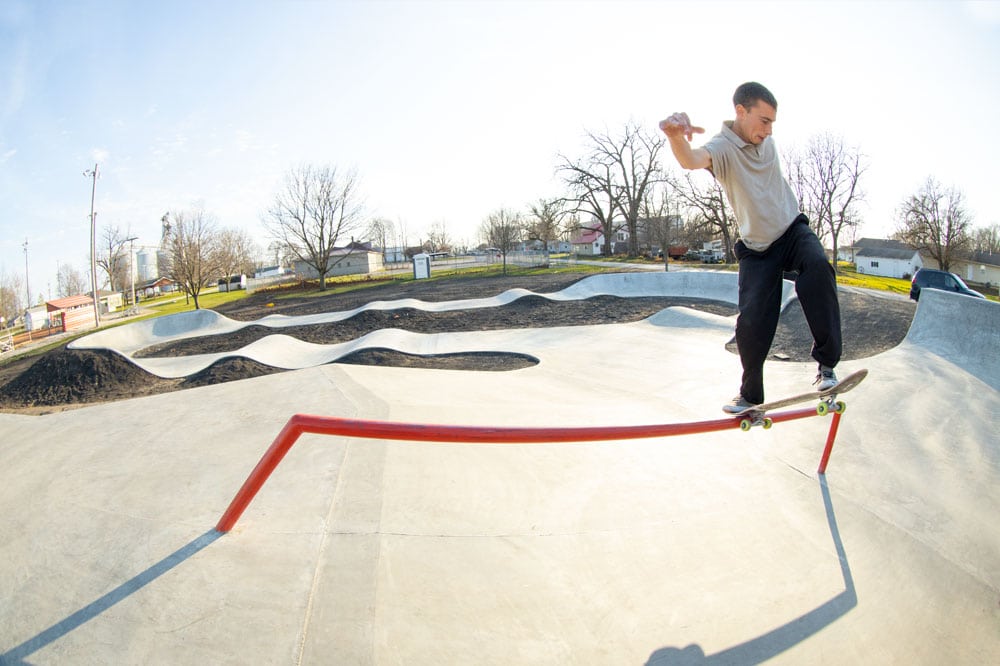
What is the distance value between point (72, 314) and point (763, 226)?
150 feet

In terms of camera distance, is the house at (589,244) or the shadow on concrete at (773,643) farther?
the house at (589,244)

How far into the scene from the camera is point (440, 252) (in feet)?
356

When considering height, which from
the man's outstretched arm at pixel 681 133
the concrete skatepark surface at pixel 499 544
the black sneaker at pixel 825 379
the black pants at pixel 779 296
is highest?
the man's outstretched arm at pixel 681 133

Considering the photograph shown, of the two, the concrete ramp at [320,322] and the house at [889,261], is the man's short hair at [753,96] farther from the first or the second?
the house at [889,261]

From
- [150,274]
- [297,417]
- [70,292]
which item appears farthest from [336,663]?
[150,274]

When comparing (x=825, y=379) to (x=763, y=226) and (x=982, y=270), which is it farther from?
(x=982, y=270)

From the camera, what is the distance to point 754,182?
123 inches

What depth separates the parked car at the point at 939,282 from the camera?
15891 mm

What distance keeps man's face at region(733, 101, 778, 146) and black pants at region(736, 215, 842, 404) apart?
23.1 inches

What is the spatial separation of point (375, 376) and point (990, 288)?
2897 inches

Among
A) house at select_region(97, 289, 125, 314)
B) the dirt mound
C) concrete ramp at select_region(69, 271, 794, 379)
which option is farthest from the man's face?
house at select_region(97, 289, 125, 314)

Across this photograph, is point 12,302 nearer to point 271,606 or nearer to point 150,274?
point 150,274

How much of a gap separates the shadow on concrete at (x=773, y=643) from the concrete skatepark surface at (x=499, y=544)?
13 mm

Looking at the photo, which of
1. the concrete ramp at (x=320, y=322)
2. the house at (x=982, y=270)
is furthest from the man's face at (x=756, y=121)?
the house at (x=982, y=270)
